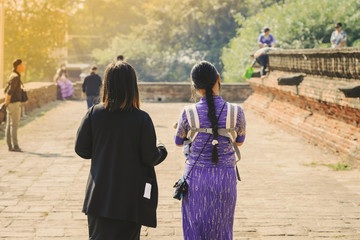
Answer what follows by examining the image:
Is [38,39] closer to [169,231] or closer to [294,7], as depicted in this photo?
[294,7]

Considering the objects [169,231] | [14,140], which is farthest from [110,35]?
[169,231]

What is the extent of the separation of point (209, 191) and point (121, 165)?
595 mm

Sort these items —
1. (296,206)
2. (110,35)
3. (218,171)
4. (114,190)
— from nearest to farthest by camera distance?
(114,190), (218,171), (296,206), (110,35)

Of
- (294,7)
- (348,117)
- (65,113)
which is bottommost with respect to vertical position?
(65,113)

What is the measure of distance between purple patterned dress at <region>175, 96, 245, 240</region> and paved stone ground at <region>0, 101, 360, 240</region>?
1.44m

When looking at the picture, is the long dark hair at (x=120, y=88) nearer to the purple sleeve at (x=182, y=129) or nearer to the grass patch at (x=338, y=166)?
the purple sleeve at (x=182, y=129)

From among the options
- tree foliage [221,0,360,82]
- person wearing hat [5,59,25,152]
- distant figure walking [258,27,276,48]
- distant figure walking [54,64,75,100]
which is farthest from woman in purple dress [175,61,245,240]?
distant figure walking [54,64,75,100]

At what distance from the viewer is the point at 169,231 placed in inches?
197

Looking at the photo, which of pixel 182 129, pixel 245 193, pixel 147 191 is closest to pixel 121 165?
pixel 147 191

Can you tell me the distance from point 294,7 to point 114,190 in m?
21.2

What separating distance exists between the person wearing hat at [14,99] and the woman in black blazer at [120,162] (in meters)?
6.22

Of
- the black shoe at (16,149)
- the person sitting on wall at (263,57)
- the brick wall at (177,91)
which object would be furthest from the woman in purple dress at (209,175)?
the brick wall at (177,91)

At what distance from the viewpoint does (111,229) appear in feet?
10.5

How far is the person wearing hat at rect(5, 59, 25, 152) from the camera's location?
29.9 ft
